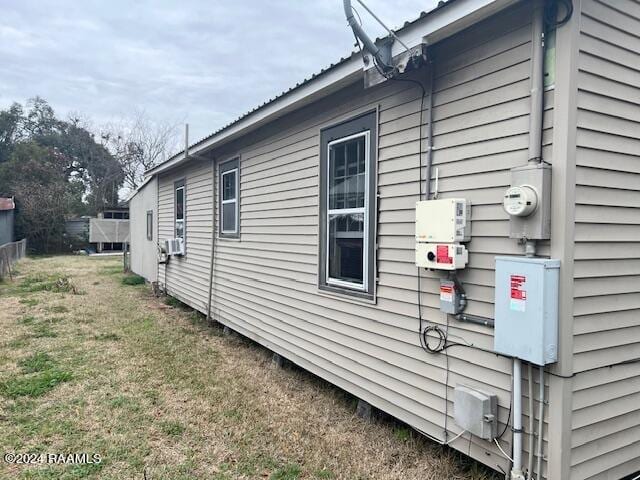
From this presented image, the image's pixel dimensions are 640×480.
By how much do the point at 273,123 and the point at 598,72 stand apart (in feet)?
11.7

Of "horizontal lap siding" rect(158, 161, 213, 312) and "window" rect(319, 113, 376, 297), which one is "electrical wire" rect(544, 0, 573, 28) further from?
"horizontal lap siding" rect(158, 161, 213, 312)

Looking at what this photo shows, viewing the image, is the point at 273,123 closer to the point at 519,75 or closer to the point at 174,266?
the point at 519,75

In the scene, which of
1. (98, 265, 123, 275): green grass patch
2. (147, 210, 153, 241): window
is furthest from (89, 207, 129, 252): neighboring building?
(147, 210, 153, 241): window

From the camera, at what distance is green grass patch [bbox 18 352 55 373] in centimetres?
488

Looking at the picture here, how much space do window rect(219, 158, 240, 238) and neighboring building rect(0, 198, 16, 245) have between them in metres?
15.2

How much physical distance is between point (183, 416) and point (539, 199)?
325 centimetres

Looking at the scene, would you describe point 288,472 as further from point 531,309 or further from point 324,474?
point 531,309

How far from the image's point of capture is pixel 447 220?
2.66m

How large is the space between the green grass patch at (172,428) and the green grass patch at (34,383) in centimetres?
152

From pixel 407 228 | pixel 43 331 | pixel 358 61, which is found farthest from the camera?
pixel 43 331

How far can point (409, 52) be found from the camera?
2.81m

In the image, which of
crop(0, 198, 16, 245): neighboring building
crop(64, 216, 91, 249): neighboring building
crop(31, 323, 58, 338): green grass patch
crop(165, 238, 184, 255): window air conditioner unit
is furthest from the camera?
crop(64, 216, 91, 249): neighboring building

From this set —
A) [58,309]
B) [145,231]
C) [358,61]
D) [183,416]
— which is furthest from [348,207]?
[145,231]

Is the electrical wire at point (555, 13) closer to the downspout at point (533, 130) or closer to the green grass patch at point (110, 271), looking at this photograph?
the downspout at point (533, 130)
